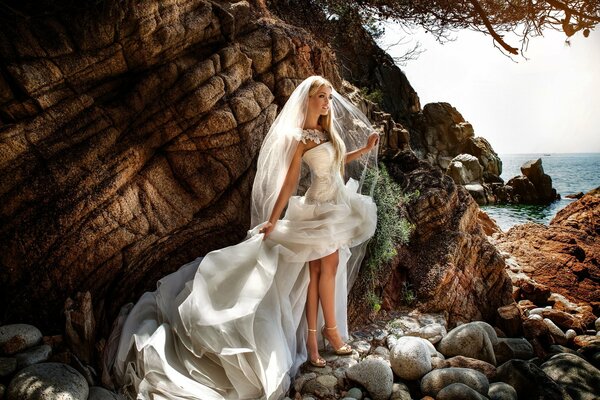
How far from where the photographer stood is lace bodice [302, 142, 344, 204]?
406 cm

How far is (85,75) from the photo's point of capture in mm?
4113

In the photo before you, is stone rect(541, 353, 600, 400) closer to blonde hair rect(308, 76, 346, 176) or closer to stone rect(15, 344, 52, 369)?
blonde hair rect(308, 76, 346, 176)

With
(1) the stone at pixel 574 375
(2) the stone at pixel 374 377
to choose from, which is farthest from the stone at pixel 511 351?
(2) the stone at pixel 374 377

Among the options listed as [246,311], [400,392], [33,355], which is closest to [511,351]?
[400,392]

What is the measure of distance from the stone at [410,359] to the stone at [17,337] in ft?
10.8

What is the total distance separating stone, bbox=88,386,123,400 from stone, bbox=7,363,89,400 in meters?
0.08

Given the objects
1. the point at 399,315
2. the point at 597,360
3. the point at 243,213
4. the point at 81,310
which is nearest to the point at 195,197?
the point at 243,213

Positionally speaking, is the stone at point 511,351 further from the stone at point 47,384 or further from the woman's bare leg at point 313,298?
the stone at point 47,384

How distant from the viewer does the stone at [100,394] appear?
3.01m

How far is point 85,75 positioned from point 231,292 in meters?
2.81

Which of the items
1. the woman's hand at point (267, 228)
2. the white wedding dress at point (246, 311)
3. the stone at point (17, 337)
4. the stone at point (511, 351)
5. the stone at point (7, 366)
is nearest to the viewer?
the stone at point (7, 366)

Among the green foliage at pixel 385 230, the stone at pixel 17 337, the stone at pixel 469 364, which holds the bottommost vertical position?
the stone at pixel 469 364

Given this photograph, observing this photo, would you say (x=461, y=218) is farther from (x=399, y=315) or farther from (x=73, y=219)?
(x=73, y=219)

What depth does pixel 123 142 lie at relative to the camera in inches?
172
